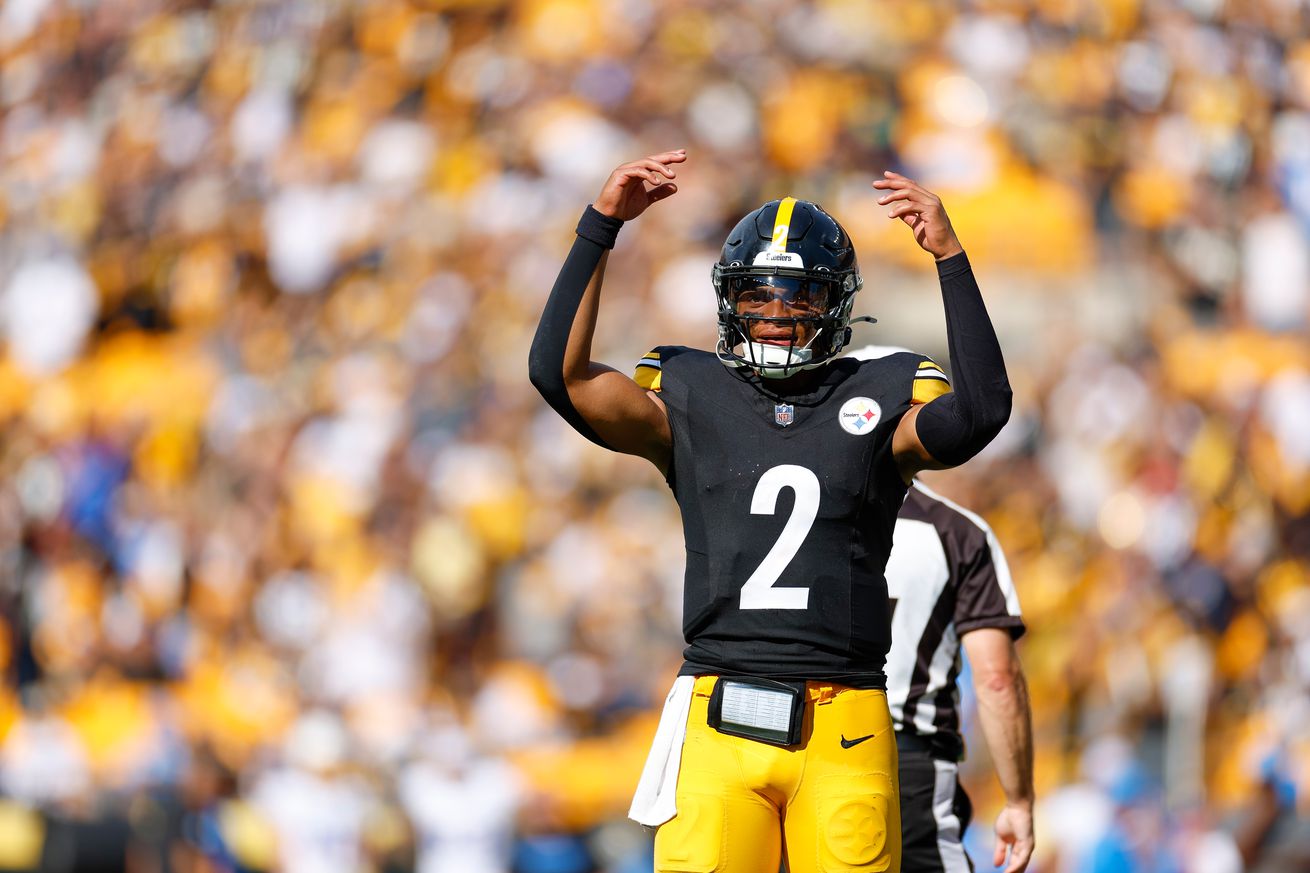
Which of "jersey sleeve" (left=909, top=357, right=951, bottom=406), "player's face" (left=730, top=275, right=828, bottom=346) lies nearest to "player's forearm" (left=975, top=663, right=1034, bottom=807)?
"jersey sleeve" (left=909, top=357, right=951, bottom=406)

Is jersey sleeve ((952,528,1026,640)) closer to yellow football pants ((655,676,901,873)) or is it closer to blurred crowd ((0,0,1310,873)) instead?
yellow football pants ((655,676,901,873))

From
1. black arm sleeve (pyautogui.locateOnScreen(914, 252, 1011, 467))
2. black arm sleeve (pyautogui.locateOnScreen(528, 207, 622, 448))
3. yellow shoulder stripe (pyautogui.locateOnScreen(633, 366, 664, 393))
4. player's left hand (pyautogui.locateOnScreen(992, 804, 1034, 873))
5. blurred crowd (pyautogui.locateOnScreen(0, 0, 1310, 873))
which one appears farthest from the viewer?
blurred crowd (pyautogui.locateOnScreen(0, 0, 1310, 873))

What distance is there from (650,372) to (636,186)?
0.35m

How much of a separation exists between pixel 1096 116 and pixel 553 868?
4566mm

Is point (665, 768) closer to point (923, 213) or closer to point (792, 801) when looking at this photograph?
point (792, 801)

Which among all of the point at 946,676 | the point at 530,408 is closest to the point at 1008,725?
→ the point at 946,676

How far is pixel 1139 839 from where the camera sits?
613 centimetres

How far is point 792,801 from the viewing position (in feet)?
8.85

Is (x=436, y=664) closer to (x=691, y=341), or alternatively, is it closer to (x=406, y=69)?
(x=691, y=341)

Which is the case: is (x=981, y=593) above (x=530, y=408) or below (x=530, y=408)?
below

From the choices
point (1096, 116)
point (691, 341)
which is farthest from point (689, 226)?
point (1096, 116)

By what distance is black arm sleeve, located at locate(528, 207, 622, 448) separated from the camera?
276 cm

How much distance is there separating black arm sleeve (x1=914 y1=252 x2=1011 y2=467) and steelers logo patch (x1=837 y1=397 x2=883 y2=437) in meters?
0.09

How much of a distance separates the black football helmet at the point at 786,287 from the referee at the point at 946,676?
2.96 feet
